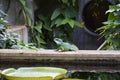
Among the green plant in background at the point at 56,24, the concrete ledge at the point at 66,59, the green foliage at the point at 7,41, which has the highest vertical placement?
the green plant in background at the point at 56,24

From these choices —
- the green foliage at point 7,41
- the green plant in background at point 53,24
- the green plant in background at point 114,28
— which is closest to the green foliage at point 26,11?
the green plant in background at point 53,24

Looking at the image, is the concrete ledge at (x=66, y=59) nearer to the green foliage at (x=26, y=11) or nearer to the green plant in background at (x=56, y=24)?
the green foliage at (x=26, y=11)

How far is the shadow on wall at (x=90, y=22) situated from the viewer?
Answer: 175 inches

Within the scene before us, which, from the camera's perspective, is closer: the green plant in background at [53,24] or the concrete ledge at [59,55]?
the concrete ledge at [59,55]

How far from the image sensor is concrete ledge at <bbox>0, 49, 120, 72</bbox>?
4.16ft

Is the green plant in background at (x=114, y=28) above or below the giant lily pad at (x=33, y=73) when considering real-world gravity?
above

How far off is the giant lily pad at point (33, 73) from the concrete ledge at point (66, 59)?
0.09 meters

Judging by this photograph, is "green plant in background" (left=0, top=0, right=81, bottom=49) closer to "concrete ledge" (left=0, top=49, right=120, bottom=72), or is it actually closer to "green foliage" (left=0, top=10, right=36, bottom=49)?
"green foliage" (left=0, top=10, right=36, bottom=49)

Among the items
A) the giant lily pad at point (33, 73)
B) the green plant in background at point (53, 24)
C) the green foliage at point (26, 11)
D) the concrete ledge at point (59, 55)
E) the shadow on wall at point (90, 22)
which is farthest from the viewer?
the shadow on wall at point (90, 22)

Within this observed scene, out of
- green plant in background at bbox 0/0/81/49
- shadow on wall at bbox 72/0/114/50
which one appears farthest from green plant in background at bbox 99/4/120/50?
shadow on wall at bbox 72/0/114/50

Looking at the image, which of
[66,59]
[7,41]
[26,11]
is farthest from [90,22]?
[66,59]

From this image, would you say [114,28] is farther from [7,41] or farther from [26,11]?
[26,11]

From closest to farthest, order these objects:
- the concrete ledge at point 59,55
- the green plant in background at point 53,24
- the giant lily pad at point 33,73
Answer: the giant lily pad at point 33,73 < the concrete ledge at point 59,55 < the green plant in background at point 53,24

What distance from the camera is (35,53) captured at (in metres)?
1.29
